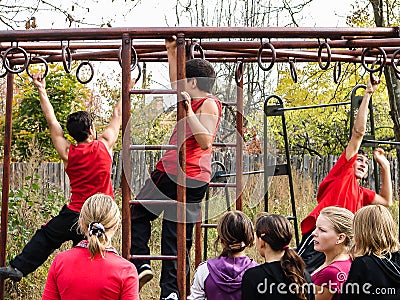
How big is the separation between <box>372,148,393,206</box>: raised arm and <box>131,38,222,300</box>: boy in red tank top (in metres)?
1.43

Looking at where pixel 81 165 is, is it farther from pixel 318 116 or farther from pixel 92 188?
pixel 318 116

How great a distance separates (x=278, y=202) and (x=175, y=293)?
6.68m

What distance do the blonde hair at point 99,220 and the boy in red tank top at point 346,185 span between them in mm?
1882

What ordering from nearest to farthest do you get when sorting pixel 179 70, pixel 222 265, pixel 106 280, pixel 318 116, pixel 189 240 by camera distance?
pixel 106 280 < pixel 222 265 < pixel 179 70 < pixel 189 240 < pixel 318 116

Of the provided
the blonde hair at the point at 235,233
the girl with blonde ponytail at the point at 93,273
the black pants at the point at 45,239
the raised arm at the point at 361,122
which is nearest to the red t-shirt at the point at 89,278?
the girl with blonde ponytail at the point at 93,273

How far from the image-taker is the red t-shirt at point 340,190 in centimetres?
581

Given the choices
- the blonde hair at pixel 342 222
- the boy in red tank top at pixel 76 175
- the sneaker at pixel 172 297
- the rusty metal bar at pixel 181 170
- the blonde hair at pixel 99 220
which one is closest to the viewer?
the blonde hair at pixel 99 220

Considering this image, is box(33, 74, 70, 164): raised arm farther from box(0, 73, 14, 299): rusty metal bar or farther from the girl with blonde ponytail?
the girl with blonde ponytail

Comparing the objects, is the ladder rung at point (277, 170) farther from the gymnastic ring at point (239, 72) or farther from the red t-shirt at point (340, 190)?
the red t-shirt at point (340, 190)

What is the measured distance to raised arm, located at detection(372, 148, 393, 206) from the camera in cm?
619

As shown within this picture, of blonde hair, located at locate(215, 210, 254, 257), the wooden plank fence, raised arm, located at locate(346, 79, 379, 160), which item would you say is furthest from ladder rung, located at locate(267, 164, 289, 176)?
blonde hair, located at locate(215, 210, 254, 257)

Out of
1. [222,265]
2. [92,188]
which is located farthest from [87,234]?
[92,188]

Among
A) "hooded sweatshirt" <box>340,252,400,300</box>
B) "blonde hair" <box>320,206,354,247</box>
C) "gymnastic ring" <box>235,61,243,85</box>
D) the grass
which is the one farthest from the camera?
the grass

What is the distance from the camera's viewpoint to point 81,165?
6.12 meters
